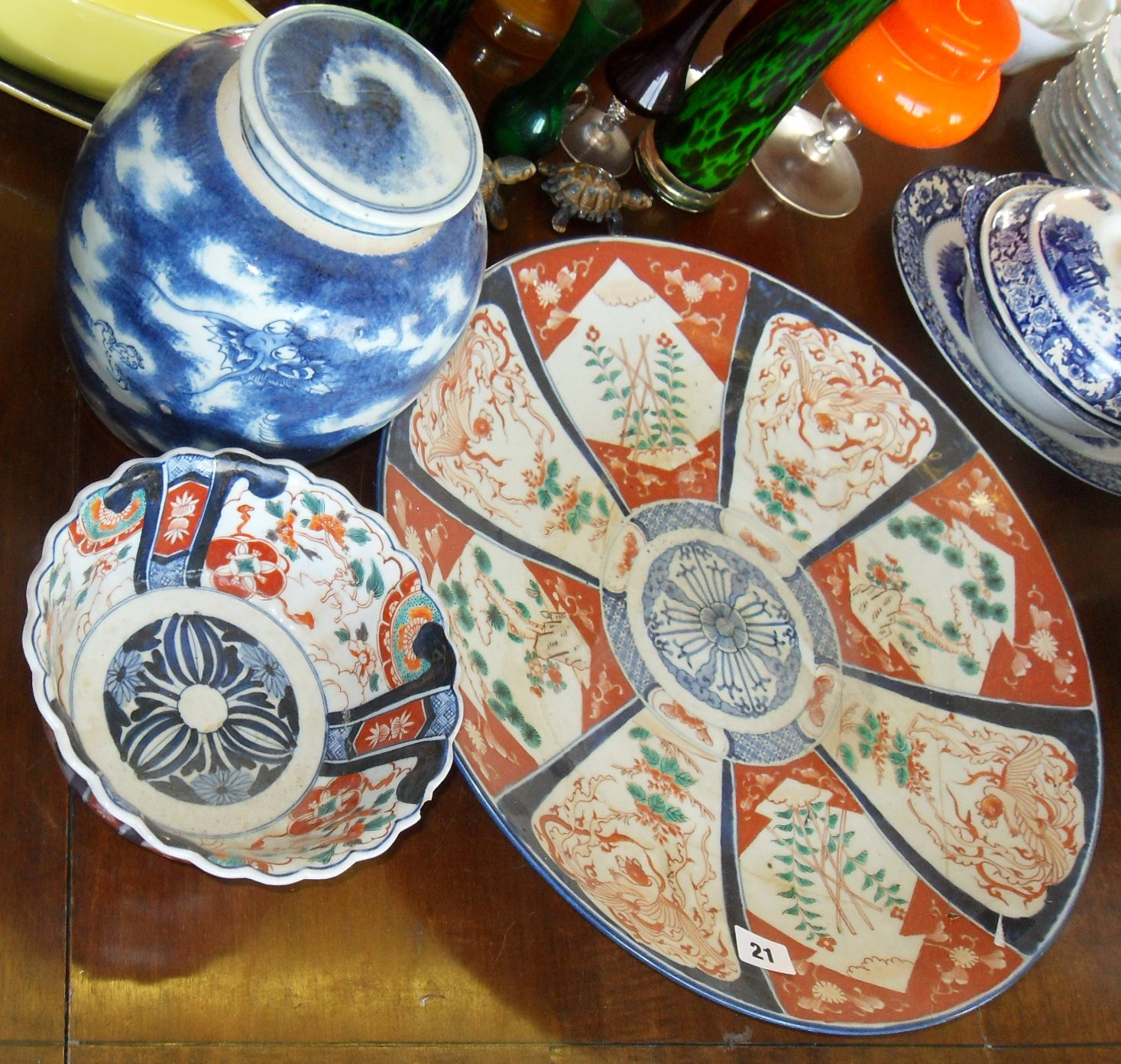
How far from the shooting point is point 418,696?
609mm

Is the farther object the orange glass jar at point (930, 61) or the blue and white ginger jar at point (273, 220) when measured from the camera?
the orange glass jar at point (930, 61)

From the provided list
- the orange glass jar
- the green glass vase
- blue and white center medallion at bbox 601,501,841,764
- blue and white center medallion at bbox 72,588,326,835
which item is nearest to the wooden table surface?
blue and white center medallion at bbox 72,588,326,835

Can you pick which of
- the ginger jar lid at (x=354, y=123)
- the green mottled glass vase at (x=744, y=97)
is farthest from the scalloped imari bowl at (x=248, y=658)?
the green mottled glass vase at (x=744, y=97)

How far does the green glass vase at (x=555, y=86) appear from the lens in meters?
0.80

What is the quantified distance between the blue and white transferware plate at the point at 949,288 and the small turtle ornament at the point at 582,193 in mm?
327

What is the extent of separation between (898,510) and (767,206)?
345mm

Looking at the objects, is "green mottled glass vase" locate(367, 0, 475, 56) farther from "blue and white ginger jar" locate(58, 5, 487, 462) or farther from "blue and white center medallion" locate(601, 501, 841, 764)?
"blue and white center medallion" locate(601, 501, 841, 764)

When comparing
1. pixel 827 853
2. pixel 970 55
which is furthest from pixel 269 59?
pixel 970 55

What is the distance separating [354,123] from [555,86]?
0.40 metres

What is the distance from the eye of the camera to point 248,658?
0.63m

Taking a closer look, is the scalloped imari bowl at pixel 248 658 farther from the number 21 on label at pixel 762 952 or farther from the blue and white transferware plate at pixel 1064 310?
the blue and white transferware plate at pixel 1064 310

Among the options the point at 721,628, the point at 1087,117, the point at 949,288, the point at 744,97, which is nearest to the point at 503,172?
the point at 744,97

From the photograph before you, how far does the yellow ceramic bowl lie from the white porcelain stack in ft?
3.39

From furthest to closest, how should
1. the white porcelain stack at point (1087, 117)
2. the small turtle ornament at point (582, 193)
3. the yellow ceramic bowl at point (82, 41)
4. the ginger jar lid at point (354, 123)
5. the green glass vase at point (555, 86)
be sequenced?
1. the white porcelain stack at point (1087, 117)
2. the small turtle ornament at point (582, 193)
3. the green glass vase at point (555, 86)
4. the yellow ceramic bowl at point (82, 41)
5. the ginger jar lid at point (354, 123)
